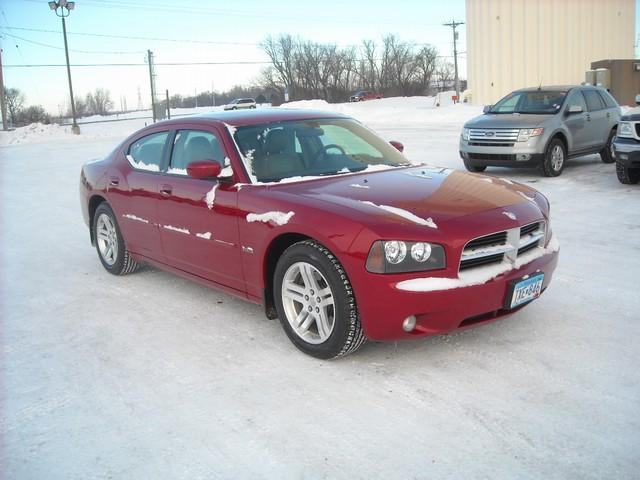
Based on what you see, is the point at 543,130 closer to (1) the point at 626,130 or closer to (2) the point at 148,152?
(1) the point at 626,130

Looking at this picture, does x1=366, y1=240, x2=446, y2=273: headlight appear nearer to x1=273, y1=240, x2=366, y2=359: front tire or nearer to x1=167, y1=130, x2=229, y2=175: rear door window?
x1=273, y1=240, x2=366, y2=359: front tire

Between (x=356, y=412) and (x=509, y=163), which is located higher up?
(x=509, y=163)

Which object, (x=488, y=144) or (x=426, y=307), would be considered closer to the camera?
(x=426, y=307)

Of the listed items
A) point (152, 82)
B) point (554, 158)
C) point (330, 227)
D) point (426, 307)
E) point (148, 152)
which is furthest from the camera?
point (152, 82)

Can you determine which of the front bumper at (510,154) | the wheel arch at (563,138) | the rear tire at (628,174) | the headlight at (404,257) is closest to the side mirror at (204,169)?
the headlight at (404,257)

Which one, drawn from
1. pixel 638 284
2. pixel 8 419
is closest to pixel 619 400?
pixel 638 284

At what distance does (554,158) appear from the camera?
11305 millimetres

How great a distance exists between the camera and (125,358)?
4238 mm

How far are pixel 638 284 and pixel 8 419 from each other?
14.9 ft

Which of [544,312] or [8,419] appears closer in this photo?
[8,419]

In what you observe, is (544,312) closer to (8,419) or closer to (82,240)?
(8,419)

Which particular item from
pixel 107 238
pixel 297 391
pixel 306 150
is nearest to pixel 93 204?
pixel 107 238

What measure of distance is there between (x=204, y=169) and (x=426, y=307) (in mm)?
1866

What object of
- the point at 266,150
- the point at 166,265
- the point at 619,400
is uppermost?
the point at 266,150
